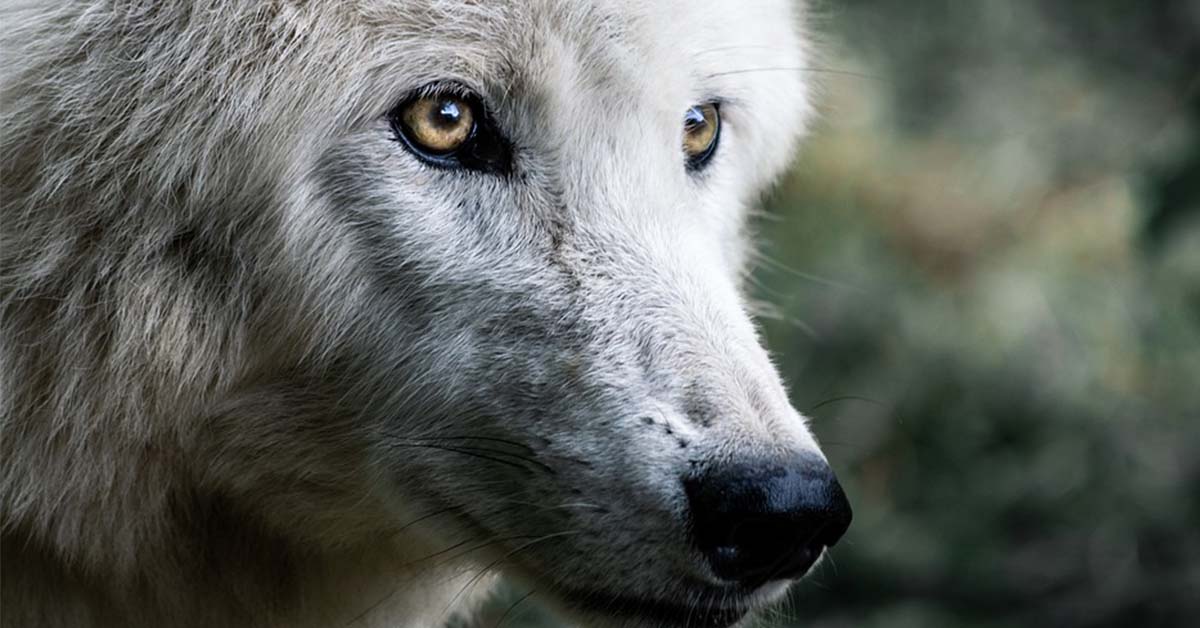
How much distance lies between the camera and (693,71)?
258 cm

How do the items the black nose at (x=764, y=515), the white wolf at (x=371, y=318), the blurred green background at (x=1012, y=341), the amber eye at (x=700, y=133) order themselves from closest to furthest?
1. the black nose at (x=764, y=515)
2. the white wolf at (x=371, y=318)
3. the amber eye at (x=700, y=133)
4. the blurred green background at (x=1012, y=341)

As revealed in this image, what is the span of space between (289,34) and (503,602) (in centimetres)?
220

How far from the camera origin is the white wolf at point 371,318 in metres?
2.24

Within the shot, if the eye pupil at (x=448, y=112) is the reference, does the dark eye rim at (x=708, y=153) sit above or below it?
below

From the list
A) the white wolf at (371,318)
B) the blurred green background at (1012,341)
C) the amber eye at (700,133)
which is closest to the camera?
the white wolf at (371,318)

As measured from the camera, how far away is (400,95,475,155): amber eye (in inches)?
91.9

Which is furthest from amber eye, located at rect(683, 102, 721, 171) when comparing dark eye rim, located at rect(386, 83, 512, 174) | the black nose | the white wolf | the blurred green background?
the blurred green background

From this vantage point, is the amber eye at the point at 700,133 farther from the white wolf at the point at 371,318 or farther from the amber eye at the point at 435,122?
the amber eye at the point at 435,122

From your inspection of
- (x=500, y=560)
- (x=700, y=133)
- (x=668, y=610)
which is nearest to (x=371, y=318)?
(x=500, y=560)

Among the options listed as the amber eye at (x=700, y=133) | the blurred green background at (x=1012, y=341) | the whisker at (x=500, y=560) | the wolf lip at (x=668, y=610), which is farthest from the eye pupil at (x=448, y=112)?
the blurred green background at (x=1012, y=341)

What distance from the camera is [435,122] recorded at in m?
2.34

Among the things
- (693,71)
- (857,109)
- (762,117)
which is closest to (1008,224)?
(857,109)

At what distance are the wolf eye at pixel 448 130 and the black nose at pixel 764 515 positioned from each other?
2.07 feet

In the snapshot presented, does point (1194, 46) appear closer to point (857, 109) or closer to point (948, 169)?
point (857, 109)
